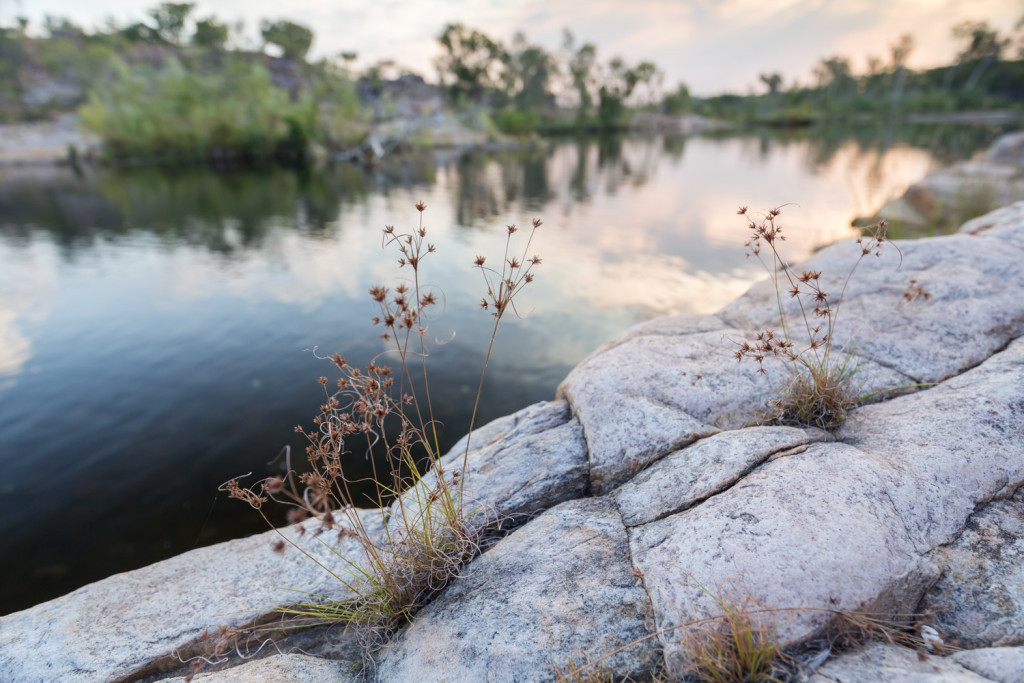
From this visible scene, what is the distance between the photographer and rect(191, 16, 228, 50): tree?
101 m

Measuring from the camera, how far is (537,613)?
2.65 meters

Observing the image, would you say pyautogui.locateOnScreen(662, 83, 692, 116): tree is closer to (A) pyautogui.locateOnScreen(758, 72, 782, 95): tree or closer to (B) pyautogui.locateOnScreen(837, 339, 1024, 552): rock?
(A) pyautogui.locateOnScreen(758, 72, 782, 95): tree

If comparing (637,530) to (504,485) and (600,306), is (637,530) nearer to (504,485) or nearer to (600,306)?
(504,485)

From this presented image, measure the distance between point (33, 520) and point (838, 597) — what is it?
8332mm

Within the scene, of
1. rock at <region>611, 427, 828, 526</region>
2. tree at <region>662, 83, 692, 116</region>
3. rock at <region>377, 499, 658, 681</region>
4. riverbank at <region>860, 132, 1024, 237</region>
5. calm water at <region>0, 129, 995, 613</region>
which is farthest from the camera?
tree at <region>662, 83, 692, 116</region>

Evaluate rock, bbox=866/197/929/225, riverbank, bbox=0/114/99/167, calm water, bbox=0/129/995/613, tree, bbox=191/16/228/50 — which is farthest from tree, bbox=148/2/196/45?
rock, bbox=866/197/929/225

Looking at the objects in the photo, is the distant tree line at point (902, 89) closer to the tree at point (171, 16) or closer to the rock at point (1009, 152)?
the rock at point (1009, 152)

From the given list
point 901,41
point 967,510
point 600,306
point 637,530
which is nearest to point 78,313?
point 600,306

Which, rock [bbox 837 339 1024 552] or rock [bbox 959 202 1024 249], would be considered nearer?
rock [bbox 837 339 1024 552]

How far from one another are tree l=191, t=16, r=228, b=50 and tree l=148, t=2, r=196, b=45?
905cm

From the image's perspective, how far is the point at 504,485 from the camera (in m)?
3.57

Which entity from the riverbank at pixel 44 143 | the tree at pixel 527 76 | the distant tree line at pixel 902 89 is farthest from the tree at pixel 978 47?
the riverbank at pixel 44 143

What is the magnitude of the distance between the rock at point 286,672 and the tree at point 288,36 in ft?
447

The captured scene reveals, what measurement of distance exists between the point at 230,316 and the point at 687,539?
470 inches
